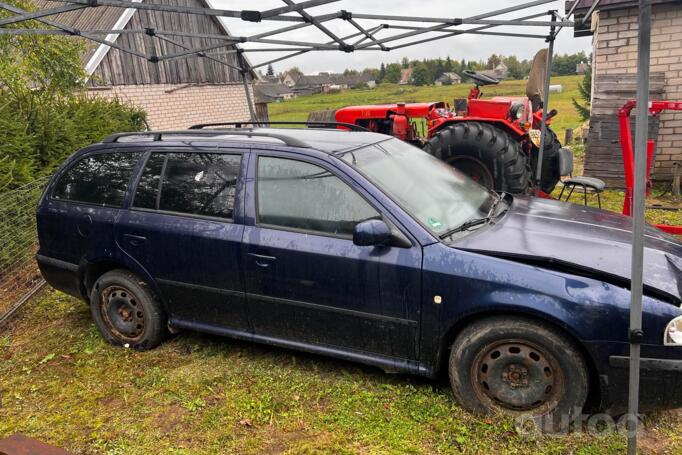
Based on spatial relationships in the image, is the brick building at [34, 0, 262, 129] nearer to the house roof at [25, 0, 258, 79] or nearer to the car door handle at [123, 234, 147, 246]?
the house roof at [25, 0, 258, 79]

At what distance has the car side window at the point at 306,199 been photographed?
10.1ft

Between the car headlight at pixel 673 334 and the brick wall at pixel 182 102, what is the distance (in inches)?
556

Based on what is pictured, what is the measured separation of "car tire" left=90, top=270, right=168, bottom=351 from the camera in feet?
12.5

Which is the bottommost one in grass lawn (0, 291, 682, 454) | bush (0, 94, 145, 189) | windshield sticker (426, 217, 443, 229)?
grass lawn (0, 291, 682, 454)

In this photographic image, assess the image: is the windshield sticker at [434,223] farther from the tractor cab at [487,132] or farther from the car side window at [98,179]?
the tractor cab at [487,132]

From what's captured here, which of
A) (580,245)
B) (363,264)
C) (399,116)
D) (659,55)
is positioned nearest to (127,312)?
(363,264)

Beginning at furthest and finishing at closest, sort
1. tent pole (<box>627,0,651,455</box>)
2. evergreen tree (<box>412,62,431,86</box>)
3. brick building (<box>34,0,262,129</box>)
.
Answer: evergreen tree (<box>412,62,431,86</box>) → brick building (<box>34,0,262,129</box>) → tent pole (<box>627,0,651,455</box>)

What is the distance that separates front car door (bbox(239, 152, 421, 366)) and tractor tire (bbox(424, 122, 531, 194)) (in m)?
3.67

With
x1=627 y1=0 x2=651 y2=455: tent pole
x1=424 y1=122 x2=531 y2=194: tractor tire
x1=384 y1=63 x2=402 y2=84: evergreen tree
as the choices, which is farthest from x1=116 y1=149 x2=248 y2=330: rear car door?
x1=384 y1=63 x2=402 y2=84: evergreen tree

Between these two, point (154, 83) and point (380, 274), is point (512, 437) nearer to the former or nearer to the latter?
point (380, 274)

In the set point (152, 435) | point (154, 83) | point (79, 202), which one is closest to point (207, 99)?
point (154, 83)

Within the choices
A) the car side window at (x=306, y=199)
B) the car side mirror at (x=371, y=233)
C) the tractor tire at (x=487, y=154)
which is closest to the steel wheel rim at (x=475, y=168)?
the tractor tire at (x=487, y=154)

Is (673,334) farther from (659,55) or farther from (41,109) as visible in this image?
(41,109)

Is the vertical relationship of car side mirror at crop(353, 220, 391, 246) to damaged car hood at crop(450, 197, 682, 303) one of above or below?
above
